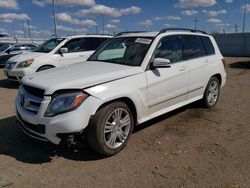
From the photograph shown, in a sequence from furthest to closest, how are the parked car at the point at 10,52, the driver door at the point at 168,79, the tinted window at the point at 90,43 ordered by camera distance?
the parked car at the point at 10,52
the tinted window at the point at 90,43
the driver door at the point at 168,79

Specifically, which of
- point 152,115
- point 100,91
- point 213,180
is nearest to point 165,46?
point 152,115

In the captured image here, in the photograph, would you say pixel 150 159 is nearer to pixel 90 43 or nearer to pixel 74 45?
pixel 74 45

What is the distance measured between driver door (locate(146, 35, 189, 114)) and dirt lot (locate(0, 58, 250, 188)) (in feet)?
1.81

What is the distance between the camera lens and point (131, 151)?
12.5 ft

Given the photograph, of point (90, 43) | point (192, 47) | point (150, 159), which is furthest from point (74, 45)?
point (150, 159)

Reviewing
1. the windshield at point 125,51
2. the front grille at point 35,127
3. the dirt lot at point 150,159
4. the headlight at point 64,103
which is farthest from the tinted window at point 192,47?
the front grille at point 35,127

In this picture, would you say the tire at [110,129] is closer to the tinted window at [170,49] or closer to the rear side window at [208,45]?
the tinted window at [170,49]

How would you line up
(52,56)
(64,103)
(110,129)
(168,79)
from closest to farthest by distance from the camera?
(64,103)
(110,129)
(168,79)
(52,56)

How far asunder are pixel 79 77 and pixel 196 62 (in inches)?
105

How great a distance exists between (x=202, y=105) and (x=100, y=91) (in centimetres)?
328

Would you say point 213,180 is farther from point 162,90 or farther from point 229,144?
point 162,90

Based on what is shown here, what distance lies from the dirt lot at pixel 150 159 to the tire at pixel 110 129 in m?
0.16

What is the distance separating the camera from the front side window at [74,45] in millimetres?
8933

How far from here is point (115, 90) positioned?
3.54 m
